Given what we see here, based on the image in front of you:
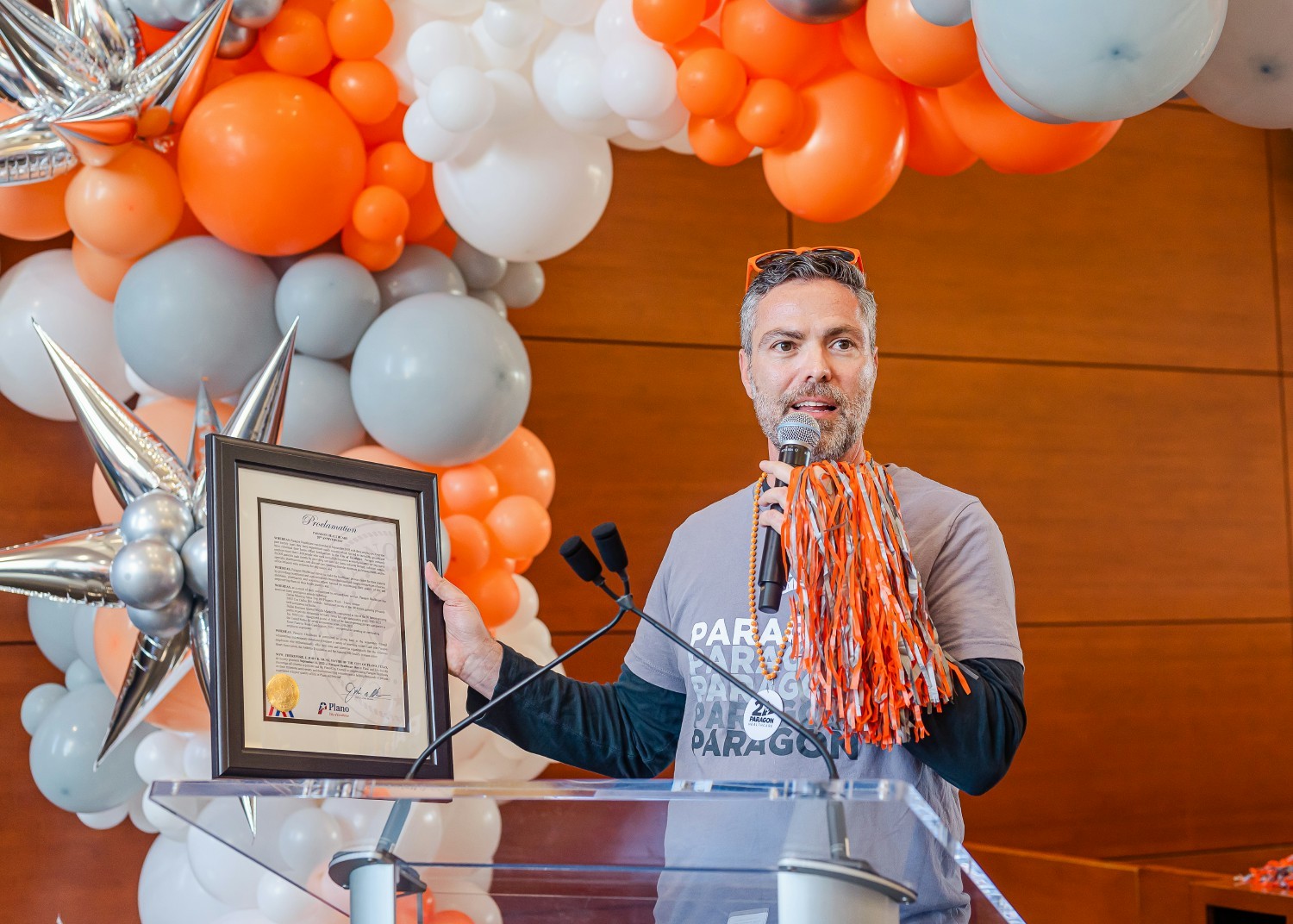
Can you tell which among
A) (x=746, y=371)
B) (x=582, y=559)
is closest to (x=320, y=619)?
(x=582, y=559)

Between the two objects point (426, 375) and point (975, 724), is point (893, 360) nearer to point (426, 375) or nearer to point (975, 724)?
point (426, 375)

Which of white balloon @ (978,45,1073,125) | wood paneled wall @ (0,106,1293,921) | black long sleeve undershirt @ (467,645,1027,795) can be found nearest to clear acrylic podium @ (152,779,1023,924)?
black long sleeve undershirt @ (467,645,1027,795)

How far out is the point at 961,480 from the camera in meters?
3.98

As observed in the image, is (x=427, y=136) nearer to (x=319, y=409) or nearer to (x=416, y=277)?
(x=416, y=277)

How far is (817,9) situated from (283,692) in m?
1.42

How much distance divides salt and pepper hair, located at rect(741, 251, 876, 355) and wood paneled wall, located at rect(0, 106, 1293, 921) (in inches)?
69.5

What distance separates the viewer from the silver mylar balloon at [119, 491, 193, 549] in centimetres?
182

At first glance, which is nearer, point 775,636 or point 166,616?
point 775,636

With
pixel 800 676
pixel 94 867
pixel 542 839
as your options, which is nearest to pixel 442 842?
pixel 542 839

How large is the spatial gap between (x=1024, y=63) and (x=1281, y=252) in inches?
134

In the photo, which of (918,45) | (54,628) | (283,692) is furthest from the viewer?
(54,628)

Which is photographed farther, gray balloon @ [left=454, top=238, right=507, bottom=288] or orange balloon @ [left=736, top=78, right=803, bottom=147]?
gray balloon @ [left=454, top=238, right=507, bottom=288]

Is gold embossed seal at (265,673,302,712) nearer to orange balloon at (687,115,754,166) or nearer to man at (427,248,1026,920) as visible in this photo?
man at (427,248,1026,920)

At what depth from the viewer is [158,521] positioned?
71.9 inches
